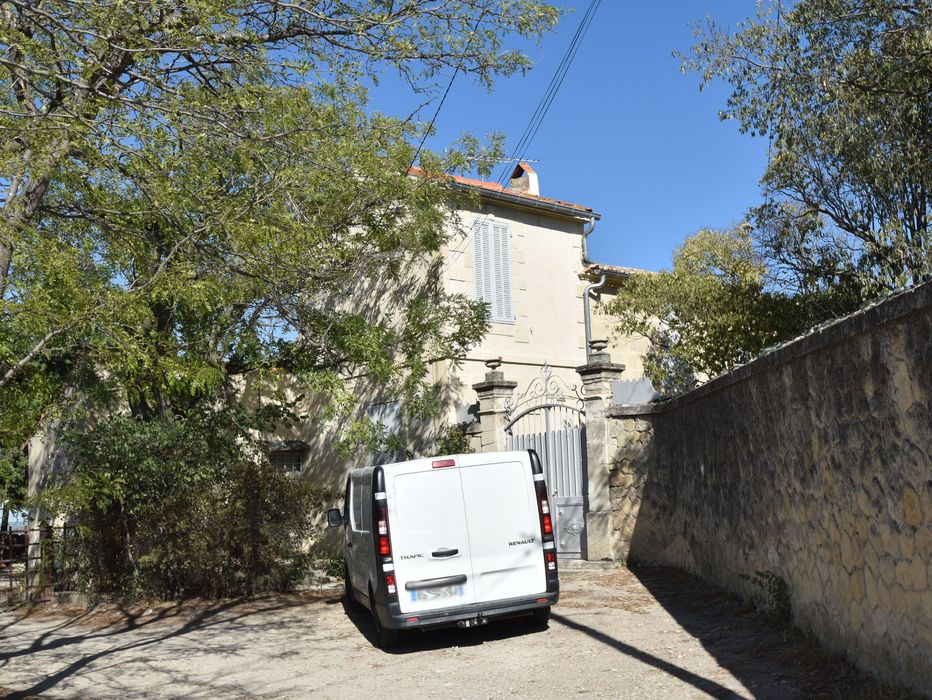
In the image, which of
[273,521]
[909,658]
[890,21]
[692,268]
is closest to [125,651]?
[273,521]

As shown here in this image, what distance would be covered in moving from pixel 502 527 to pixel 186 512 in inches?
267

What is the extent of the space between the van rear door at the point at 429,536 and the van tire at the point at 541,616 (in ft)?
3.00

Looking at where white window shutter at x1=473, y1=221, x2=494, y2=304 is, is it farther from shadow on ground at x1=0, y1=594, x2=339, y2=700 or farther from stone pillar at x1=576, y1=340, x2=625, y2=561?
shadow on ground at x1=0, y1=594, x2=339, y2=700

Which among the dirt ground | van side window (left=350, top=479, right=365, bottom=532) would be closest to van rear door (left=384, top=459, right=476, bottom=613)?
the dirt ground

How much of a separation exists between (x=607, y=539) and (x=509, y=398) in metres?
3.46

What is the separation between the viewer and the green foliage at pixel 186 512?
541 inches

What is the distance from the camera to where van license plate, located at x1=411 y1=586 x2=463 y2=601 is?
350 inches

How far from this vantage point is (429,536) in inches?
356

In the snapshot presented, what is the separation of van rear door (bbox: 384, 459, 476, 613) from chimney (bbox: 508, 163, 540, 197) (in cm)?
1476

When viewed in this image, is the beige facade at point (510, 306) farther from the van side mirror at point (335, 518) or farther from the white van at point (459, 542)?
the white van at point (459, 542)

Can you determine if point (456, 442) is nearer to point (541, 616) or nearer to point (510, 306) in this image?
point (510, 306)

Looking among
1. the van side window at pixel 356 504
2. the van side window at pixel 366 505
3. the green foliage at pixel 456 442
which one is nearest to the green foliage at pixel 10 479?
the van side window at pixel 356 504

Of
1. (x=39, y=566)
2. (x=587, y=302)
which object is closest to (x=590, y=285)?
(x=587, y=302)

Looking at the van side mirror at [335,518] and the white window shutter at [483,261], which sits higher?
the white window shutter at [483,261]
